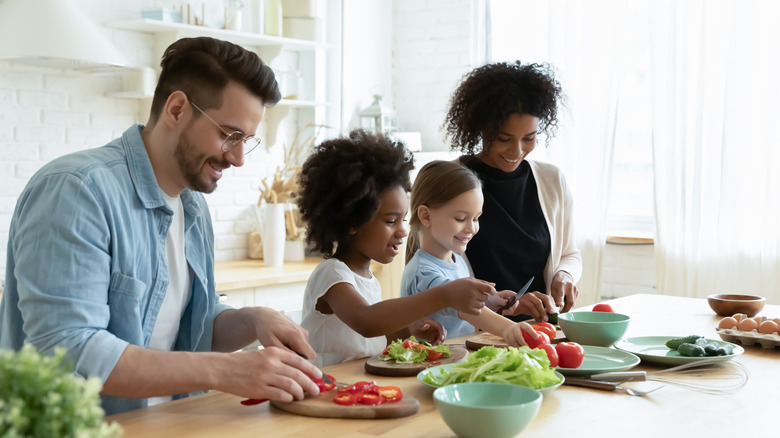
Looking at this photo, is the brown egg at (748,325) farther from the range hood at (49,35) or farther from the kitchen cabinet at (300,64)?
the kitchen cabinet at (300,64)

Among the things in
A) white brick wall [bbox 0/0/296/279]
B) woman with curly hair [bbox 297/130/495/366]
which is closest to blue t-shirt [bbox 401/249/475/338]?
woman with curly hair [bbox 297/130/495/366]

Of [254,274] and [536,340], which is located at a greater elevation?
[536,340]

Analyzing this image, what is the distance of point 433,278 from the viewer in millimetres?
2230

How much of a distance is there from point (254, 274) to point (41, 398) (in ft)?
10.7

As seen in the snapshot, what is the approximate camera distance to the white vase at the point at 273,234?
4.17m

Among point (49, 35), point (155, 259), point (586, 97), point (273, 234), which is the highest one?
point (49, 35)

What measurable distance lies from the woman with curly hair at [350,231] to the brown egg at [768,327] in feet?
2.62

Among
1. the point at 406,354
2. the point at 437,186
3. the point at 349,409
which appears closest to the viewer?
the point at 349,409

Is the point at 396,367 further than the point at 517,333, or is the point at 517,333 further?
the point at 517,333

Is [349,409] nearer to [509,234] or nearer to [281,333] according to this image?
[281,333]

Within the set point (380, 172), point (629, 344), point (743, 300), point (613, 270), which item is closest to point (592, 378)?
point (629, 344)

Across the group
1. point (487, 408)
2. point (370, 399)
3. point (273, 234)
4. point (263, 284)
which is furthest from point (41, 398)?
point (273, 234)

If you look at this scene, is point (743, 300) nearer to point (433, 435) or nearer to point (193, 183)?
point (433, 435)

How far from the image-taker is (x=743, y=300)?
2.39 metres
